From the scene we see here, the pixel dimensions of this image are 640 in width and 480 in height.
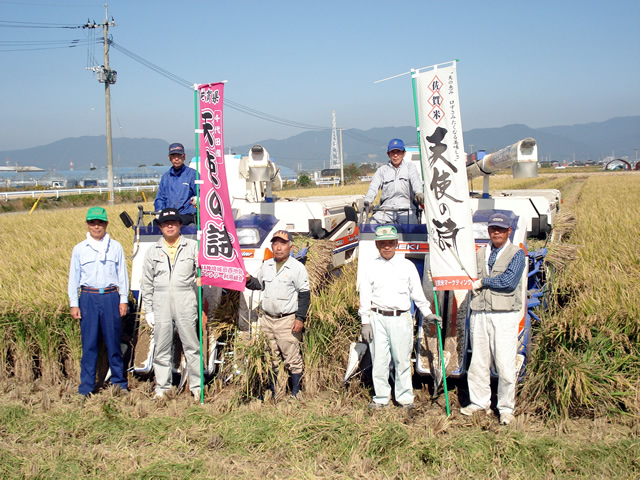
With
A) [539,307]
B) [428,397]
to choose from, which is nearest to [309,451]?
[428,397]

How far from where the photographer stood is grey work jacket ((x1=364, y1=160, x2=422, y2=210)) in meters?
6.65

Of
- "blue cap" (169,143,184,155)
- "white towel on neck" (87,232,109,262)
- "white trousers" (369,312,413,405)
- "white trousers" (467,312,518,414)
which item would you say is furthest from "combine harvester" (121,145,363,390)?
"white trousers" (467,312,518,414)

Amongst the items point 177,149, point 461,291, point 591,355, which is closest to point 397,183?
point 461,291

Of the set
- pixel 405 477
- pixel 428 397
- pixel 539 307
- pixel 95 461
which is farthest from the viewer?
pixel 539 307

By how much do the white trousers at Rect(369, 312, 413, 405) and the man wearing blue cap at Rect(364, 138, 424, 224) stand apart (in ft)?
6.64

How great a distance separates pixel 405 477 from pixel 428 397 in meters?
1.56

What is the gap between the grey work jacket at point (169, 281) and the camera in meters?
5.26

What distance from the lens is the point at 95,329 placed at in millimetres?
5504

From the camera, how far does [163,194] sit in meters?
6.51

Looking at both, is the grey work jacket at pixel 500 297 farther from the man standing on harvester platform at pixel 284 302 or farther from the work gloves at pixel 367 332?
the man standing on harvester platform at pixel 284 302

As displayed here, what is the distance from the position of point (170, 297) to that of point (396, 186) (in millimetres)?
2963

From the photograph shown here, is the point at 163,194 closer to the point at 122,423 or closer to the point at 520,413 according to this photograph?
the point at 122,423

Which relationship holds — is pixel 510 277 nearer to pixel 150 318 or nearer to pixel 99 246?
pixel 150 318

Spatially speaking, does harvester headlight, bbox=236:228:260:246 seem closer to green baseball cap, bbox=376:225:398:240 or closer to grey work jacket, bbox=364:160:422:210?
grey work jacket, bbox=364:160:422:210
